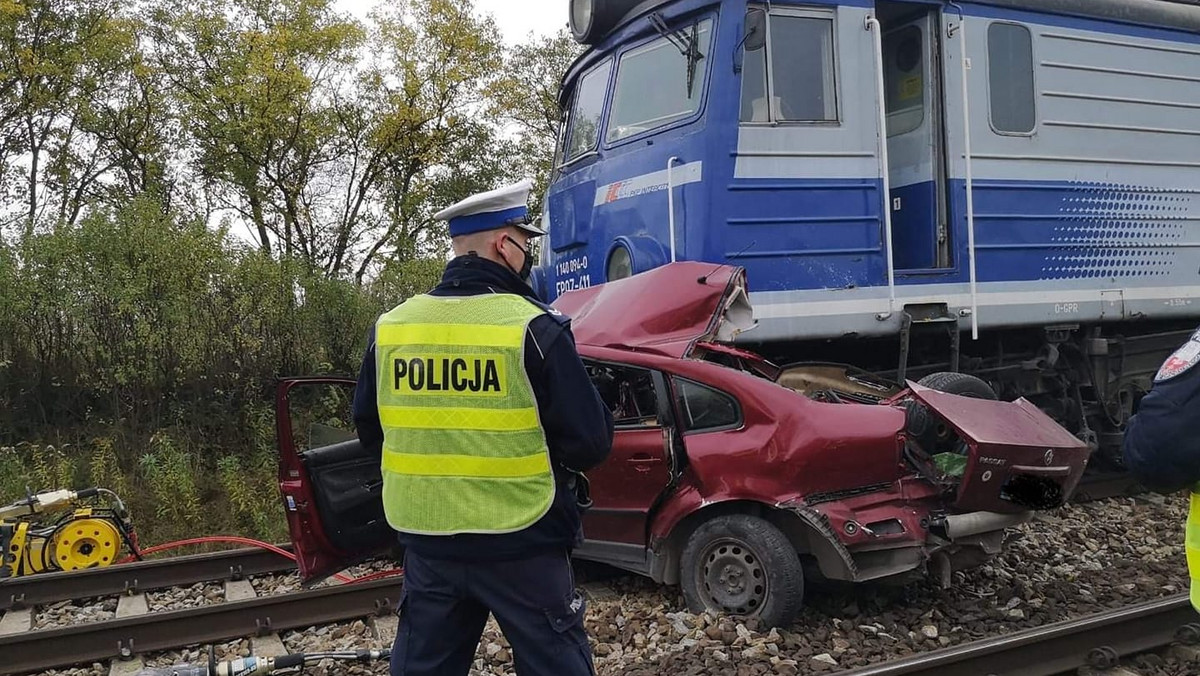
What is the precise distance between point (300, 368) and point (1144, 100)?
8.42 m

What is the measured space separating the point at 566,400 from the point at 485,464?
28 centimetres

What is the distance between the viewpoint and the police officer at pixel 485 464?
8.34 feet

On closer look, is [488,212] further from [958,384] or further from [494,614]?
[958,384]

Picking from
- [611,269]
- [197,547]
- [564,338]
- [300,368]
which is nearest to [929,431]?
[611,269]

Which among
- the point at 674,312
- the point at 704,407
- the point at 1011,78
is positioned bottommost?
the point at 704,407

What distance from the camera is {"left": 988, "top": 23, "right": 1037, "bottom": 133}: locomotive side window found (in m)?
6.97

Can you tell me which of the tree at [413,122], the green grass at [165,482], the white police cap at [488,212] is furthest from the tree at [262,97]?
the white police cap at [488,212]

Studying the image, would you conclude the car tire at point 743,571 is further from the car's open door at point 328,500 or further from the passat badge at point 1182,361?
the passat badge at point 1182,361

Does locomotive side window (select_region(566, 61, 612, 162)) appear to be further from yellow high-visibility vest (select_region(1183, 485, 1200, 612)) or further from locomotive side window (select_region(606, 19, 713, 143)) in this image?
yellow high-visibility vest (select_region(1183, 485, 1200, 612))

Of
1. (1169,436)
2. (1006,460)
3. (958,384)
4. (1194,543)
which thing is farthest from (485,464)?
(958,384)

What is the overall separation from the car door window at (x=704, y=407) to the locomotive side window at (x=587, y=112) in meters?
2.53

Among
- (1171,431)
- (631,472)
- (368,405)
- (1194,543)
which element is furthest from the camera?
(631,472)

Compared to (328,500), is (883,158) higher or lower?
higher

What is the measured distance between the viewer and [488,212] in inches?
108
